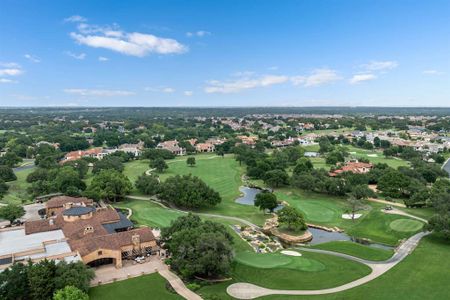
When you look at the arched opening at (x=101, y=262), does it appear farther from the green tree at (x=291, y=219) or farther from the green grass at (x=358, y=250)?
the green grass at (x=358, y=250)

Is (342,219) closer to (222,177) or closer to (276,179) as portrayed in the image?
(276,179)

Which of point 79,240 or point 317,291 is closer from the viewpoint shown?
point 317,291

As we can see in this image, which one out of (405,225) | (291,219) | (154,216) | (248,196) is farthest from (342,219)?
(154,216)

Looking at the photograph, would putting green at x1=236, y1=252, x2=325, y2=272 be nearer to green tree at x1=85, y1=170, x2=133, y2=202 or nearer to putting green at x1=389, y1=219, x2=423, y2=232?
putting green at x1=389, y1=219, x2=423, y2=232

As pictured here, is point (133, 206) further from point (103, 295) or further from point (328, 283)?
point (328, 283)

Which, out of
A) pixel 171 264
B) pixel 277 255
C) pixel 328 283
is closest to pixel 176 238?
pixel 171 264
